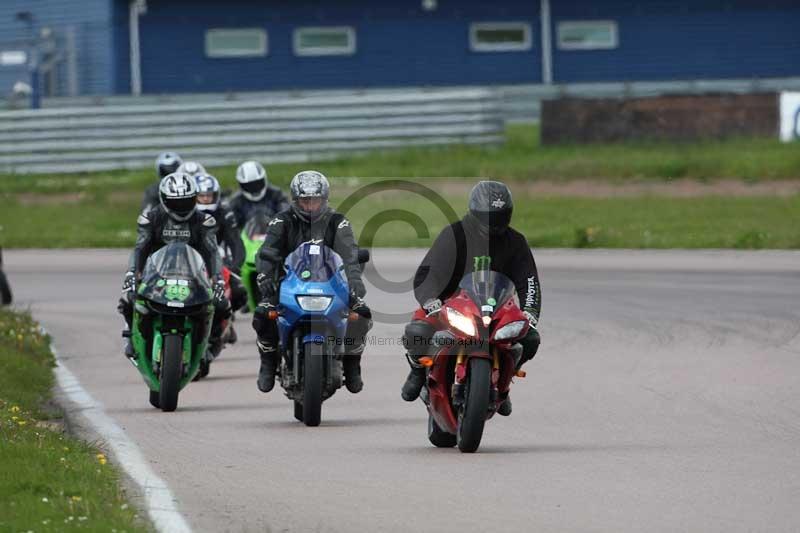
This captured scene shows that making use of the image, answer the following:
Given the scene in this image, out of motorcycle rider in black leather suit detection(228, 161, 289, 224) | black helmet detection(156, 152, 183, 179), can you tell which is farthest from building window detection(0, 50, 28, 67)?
motorcycle rider in black leather suit detection(228, 161, 289, 224)

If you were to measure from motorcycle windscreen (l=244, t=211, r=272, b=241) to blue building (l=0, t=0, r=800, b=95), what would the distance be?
2526cm

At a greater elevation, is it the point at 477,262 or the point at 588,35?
the point at 588,35

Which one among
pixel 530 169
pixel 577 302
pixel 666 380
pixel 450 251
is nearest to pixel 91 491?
pixel 450 251

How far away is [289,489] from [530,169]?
22.8 meters

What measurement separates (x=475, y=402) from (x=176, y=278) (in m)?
3.55

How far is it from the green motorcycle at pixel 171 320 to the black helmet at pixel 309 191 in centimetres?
113

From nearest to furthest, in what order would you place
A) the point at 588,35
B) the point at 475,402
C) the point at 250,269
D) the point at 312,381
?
the point at 475,402
the point at 312,381
the point at 250,269
the point at 588,35

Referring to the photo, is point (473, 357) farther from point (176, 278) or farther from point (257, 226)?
point (257, 226)

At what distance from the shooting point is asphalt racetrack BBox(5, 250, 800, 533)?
8.20 meters

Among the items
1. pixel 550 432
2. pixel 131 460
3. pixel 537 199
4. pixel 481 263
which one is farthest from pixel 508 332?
pixel 537 199

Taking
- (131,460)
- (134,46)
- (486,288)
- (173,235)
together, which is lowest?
(131,460)

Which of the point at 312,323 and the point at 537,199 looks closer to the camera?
the point at 312,323

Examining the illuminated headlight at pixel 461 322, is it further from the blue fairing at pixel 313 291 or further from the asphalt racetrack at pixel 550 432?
the blue fairing at pixel 313 291

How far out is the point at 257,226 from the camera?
58.9ft
